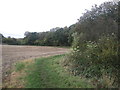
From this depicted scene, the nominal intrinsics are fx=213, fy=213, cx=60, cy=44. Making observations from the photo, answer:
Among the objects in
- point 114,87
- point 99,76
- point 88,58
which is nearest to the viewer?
point 114,87

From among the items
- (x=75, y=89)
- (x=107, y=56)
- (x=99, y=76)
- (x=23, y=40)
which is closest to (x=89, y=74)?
(x=99, y=76)

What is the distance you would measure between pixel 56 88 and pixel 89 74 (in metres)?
2.54

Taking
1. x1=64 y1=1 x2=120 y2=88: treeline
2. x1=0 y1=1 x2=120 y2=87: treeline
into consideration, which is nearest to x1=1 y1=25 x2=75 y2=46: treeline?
x1=0 y1=1 x2=120 y2=87: treeline

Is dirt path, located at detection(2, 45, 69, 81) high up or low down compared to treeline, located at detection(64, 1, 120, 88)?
down

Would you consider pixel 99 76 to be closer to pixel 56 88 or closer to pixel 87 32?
pixel 56 88

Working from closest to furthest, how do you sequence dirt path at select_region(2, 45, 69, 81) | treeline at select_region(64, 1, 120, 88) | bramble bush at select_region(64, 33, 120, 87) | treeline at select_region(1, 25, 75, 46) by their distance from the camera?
bramble bush at select_region(64, 33, 120, 87), treeline at select_region(64, 1, 120, 88), dirt path at select_region(2, 45, 69, 81), treeline at select_region(1, 25, 75, 46)

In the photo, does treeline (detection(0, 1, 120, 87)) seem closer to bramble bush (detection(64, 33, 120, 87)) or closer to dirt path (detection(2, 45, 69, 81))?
bramble bush (detection(64, 33, 120, 87))

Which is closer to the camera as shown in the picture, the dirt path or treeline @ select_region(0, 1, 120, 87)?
treeline @ select_region(0, 1, 120, 87)

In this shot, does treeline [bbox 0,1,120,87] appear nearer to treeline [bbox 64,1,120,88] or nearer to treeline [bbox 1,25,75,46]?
treeline [bbox 64,1,120,88]

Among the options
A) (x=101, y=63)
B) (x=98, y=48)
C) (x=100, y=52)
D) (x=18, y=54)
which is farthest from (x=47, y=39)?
(x=101, y=63)

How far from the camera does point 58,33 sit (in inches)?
2330

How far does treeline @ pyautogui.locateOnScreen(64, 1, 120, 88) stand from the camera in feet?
32.2

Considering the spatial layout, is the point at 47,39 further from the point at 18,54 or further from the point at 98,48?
the point at 98,48

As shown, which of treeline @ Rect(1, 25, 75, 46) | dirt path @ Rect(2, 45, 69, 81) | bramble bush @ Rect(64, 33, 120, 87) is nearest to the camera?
bramble bush @ Rect(64, 33, 120, 87)
